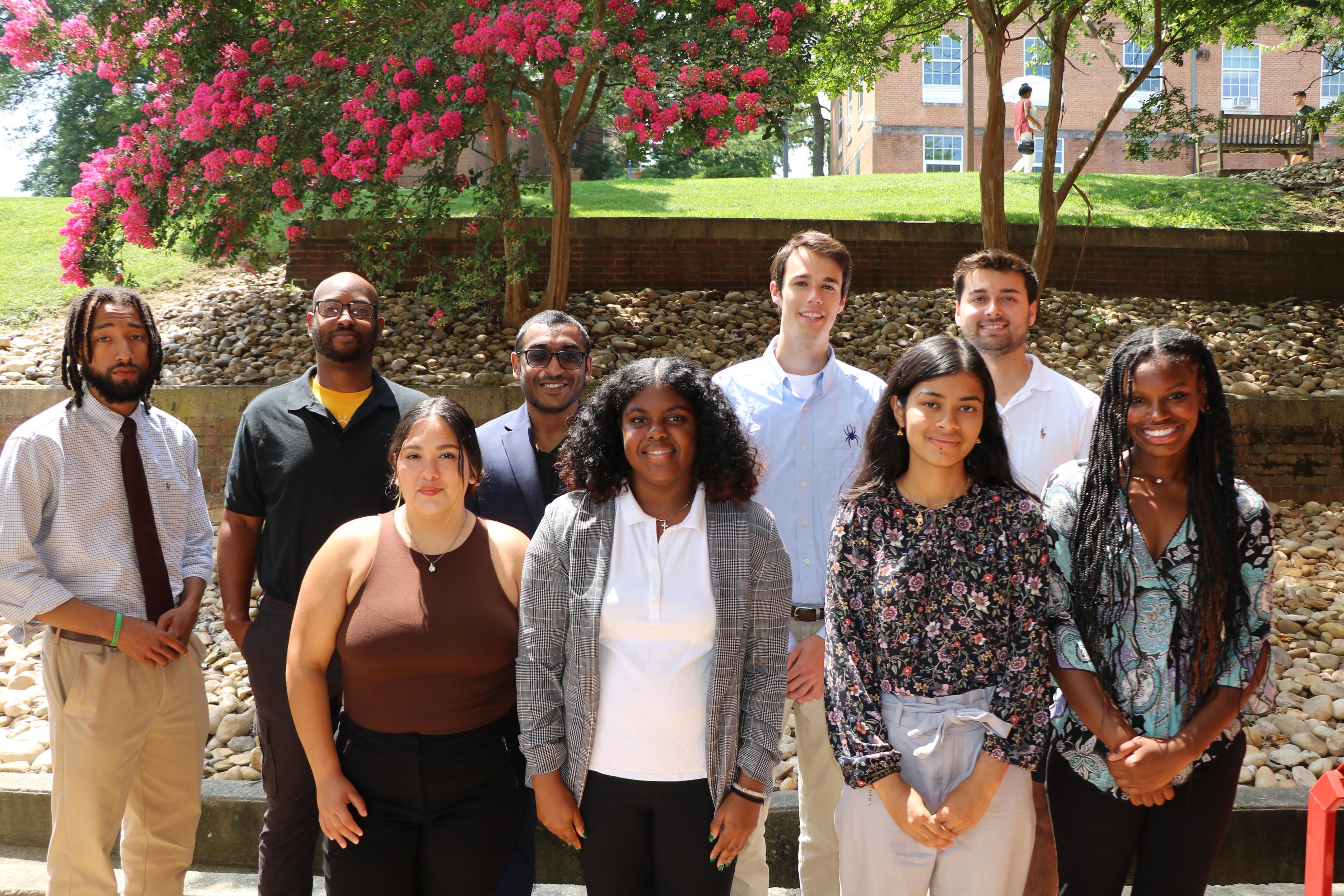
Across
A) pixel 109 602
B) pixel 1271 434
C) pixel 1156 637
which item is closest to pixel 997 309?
pixel 1156 637

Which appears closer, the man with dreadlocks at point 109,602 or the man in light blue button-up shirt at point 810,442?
the man with dreadlocks at point 109,602

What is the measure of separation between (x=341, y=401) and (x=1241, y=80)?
3744 cm

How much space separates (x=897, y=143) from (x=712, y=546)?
110 ft

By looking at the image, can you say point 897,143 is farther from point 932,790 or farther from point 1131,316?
point 932,790

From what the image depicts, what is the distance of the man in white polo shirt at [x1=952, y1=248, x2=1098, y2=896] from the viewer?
316 centimetres

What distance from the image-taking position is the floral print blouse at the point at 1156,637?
2.41m

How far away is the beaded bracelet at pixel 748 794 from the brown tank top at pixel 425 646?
0.63 m

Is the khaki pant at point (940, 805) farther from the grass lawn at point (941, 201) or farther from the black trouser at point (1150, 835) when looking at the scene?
the grass lawn at point (941, 201)

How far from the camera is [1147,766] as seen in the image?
91.4 inches

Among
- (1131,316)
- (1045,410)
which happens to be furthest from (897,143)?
(1045,410)

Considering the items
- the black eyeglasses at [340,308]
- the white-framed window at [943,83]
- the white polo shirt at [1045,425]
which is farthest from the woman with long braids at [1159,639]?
the white-framed window at [943,83]

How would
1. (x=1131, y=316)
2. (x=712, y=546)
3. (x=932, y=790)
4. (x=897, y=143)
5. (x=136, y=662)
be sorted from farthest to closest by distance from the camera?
(x=897, y=143), (x=1131, y=316), (x=136, y=662), (x=712, y=546), (x=932, y=790)

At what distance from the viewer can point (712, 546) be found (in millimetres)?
2479

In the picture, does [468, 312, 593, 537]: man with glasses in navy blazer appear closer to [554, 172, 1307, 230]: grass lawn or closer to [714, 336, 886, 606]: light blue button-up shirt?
[714, 336, 886, 606]: light blue button-up shirt
